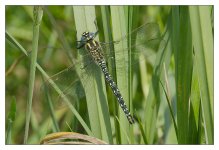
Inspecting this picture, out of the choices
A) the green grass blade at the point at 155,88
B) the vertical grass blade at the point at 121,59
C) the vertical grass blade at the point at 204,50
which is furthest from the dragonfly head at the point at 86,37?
the vertical grass blade at the point at 204,50

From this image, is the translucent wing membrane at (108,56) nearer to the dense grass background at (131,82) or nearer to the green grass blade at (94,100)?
the dense grass background at (131,82)

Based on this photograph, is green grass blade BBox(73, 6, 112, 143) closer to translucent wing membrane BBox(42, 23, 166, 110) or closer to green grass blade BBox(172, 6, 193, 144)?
translucent wing membrane BBox(42, 23, 166, 110)

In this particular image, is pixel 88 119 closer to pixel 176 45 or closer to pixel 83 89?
pixel 83 89

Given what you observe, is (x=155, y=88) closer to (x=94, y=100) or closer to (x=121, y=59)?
(x=121, y=59)

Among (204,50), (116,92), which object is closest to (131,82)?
(116,92)

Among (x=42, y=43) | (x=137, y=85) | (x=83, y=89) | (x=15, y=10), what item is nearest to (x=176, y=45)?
(x=83, y=89)

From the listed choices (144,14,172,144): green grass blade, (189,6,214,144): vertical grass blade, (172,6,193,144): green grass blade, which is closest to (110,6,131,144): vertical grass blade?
(144,14,172,144): green grass blade

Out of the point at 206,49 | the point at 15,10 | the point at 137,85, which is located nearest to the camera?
the point at 206,49
